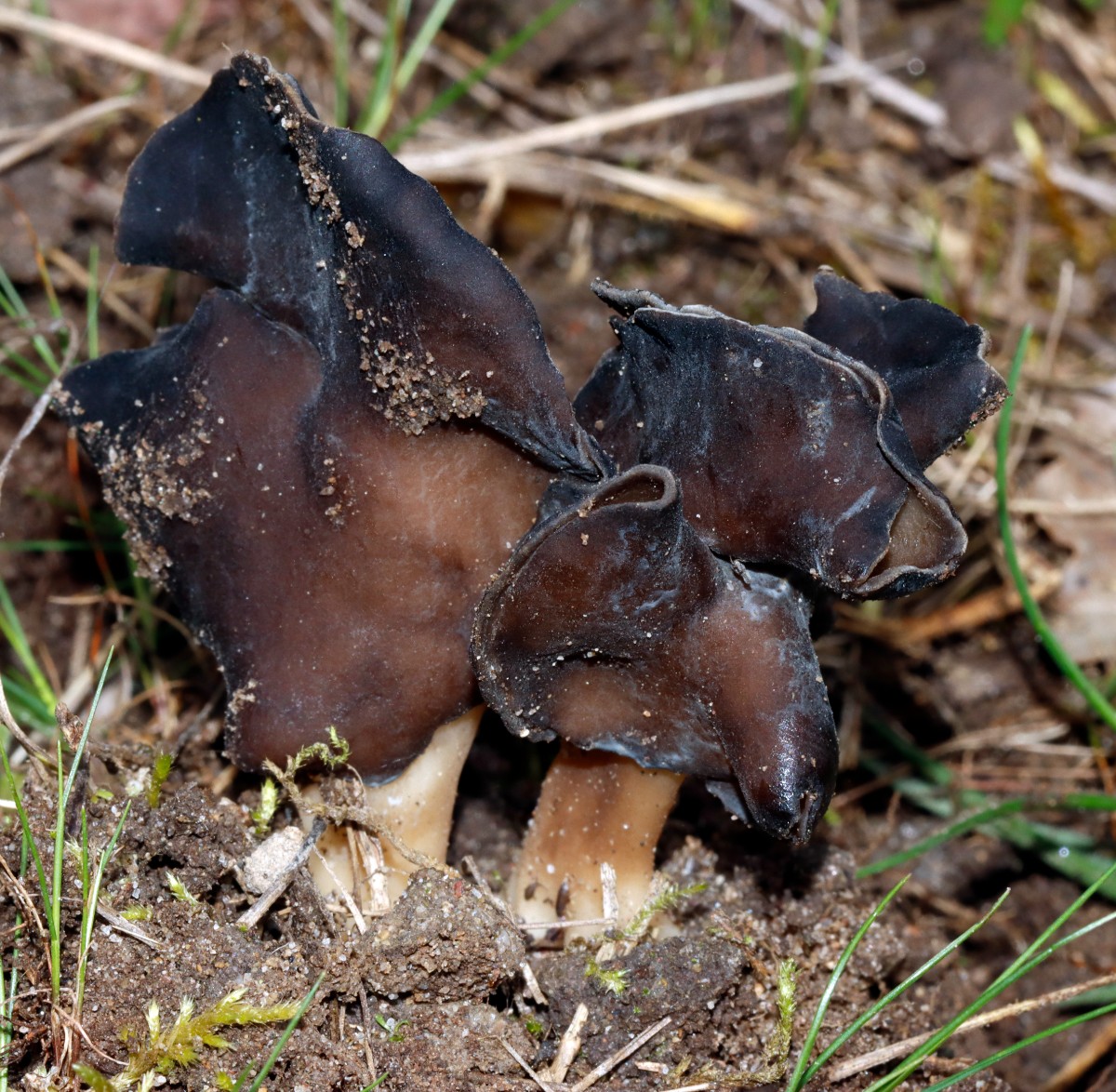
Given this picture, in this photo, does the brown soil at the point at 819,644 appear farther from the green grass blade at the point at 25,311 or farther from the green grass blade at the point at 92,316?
the green grass blade at the point at 92,316

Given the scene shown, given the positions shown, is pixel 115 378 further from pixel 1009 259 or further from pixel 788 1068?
pixel 1009 259

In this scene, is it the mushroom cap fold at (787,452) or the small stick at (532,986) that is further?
the small stick at (532,986)

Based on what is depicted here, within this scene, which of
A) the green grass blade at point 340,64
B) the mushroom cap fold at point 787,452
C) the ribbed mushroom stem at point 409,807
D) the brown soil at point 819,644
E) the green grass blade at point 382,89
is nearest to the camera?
the mushroom cap fold at point 787,452

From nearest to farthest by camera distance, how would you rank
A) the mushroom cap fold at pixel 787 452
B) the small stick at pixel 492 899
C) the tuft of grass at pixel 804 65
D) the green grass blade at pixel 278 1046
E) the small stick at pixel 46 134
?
the green grass blade at pixel 278 1046 < the mushroom cap fold at pixel 787 452 < the small stick at pixel 492 899 < the small stick at pixel 46 134 < the tuft of grass at pixel 804 65

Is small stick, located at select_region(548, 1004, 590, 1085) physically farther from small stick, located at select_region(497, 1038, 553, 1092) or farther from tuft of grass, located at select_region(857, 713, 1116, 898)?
tuft of grass, located at select_region(857, 713, 1116, 898)

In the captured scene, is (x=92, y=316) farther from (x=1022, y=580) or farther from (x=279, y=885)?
(x=1022, y=580)

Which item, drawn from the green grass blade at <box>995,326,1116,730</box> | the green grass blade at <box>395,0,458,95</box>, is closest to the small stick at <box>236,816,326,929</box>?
the green grass blade at <box>995,326,1116,730</box>

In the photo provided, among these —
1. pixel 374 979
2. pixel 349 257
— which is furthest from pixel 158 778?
pixel 349 257

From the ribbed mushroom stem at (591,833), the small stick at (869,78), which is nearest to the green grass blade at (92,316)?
the ribbed mushroom stem at (591,833)
